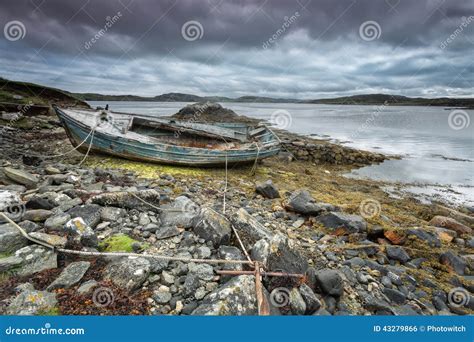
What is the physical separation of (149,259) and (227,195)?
15.5 ft

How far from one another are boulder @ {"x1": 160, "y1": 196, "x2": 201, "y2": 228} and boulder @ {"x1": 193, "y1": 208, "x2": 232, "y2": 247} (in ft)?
0.92

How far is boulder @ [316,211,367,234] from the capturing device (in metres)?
6.44

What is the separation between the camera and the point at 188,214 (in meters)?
5.23

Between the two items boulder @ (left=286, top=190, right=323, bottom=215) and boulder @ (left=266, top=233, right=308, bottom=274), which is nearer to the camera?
boulder @ (left=266, top=233, right=308, bottom=274)

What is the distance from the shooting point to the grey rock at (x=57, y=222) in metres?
4.22

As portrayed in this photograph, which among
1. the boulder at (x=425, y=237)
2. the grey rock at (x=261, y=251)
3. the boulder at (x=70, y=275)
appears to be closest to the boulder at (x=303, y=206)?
the boulder at (x=425, y=237)

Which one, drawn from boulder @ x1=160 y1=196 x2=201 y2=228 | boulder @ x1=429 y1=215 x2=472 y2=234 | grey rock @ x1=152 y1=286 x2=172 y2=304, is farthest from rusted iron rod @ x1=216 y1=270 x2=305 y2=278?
boulder @ x1=429 y1=215 x2=472 y2=234

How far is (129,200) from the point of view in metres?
5.34

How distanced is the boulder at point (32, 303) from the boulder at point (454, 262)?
7160 mm

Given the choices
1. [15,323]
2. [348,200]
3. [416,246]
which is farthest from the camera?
[348,200]

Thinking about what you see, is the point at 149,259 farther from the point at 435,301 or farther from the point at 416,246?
the point at 416,246

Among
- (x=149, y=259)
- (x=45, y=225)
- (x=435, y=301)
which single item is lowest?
(x=435, y=301)

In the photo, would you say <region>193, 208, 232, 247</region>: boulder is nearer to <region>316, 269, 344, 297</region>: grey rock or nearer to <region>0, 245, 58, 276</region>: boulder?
<region>316, 269, 344, 297</region>: grey rock

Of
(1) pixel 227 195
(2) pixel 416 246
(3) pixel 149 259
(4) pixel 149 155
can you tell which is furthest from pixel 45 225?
(2) pixel 416 246
